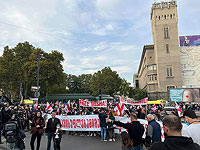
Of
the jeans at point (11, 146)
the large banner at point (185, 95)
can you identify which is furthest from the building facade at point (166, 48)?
the jeans at point (11, 146)

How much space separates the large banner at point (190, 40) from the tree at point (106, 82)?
28.3m

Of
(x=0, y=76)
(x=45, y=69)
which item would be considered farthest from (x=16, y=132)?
(x=0, y=76)

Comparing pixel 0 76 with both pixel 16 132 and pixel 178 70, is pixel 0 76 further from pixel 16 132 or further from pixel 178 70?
pixel 178 70

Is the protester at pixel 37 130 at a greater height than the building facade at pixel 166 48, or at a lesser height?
lesser

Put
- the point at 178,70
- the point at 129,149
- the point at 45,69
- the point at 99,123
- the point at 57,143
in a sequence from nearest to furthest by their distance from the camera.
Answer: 1. the point at 129,149
2. the point at 57,143
3. the point at 99,123
4. the point at 45,69
5. the point at 178,70

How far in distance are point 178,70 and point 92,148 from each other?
174 ft

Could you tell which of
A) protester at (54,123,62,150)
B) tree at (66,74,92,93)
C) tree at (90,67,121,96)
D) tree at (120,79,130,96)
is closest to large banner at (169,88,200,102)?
protester at (54,123,62,150)

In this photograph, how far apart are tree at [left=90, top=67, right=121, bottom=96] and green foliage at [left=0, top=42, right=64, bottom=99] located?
3074 centimetres

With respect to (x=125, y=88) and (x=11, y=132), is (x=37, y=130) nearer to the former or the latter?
(x=11, y=132)

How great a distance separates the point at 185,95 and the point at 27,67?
107 feet

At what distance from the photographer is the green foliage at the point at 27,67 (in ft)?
126

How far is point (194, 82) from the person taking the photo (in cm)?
5462

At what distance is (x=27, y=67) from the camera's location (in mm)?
38281

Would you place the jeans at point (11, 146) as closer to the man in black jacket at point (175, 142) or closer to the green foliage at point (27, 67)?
the man in black jacket at point (175, 142)
